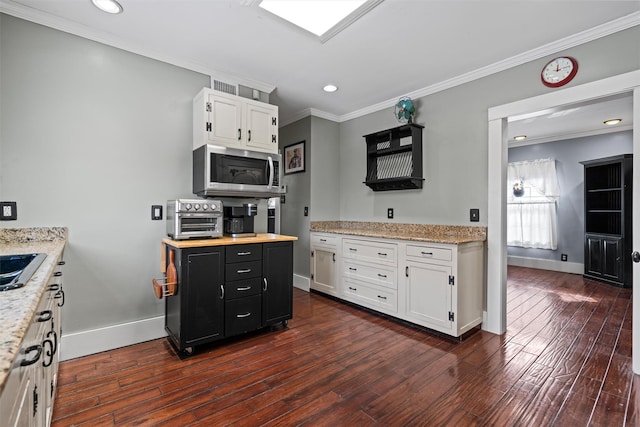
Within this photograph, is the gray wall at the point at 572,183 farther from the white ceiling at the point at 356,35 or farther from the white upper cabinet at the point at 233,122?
the white upper cabinet at the point at 233,122

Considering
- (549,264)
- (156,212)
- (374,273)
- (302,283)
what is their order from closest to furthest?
1. (156,212)
2. (374,273)
3. (302,283)
4. (549,264)

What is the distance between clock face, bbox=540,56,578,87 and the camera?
2.46 m

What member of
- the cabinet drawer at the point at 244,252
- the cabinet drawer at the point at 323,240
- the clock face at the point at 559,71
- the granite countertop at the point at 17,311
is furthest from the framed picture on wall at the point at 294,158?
the granite countertop at the point at 17,311

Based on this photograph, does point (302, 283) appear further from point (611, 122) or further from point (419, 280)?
point (611, 122)

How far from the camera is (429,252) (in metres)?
2.82

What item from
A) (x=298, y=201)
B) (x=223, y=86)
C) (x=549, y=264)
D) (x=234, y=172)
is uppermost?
(x=223, y=86)

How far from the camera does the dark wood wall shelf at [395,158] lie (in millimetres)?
3527

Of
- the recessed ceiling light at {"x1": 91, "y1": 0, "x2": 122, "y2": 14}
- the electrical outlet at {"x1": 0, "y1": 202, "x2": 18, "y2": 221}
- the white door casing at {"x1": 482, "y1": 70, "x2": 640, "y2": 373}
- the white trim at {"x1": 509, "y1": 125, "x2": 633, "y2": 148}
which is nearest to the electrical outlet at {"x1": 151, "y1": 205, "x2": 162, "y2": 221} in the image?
the electrical outlet at {"x1": 0, "y1": 202, "x2": 18, "y2": 221}

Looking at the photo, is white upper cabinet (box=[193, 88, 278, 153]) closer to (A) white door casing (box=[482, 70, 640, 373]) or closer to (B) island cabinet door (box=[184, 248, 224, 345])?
(B) island cabinet door (box=[184, 248, 224, 345])

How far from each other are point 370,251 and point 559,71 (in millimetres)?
2251

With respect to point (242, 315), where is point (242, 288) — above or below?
above

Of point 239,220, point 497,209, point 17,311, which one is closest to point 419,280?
point 497,209

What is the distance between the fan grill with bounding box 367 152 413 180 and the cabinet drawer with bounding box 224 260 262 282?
6.50ft

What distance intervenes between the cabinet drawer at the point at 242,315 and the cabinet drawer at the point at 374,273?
4.01 ft
